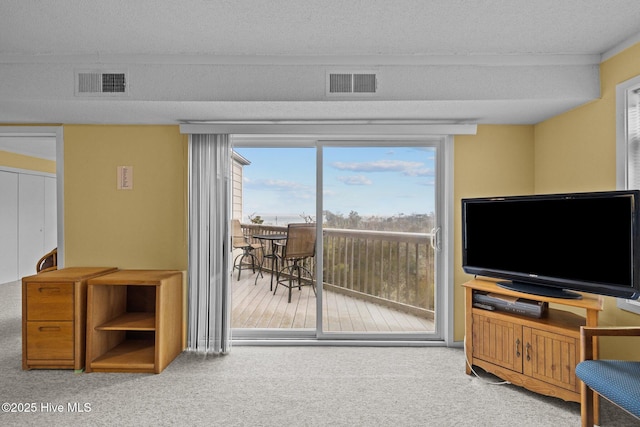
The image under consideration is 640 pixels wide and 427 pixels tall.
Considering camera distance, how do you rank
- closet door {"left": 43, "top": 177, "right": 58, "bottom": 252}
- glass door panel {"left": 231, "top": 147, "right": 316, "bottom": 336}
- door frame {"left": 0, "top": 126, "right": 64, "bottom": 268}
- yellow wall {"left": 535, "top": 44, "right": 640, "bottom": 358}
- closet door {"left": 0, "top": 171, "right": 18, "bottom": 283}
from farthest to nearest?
closet door {"left": 43, "top": 177, "right": 58, "bottom": 252}
closet door {"left": 0, "top": 171, "right": 18, "bottom": 283}
glass door panel {"left": 231, "top": 147, "right": 316, "bottom": 336}
door frame {"left": 0, "top": 126, "right": 64, "bottom": 268}
yellow wall {"left": 535, "top": 44, "right": 640, "bottom": 358}

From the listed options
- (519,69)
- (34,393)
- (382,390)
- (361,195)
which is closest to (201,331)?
(34,393)

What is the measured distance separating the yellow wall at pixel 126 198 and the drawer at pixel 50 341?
2.32ft

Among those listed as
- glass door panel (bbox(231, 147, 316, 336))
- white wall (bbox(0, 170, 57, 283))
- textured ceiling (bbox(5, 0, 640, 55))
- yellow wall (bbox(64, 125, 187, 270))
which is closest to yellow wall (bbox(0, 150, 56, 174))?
white wall (bbox(0, 170, 57, 283))

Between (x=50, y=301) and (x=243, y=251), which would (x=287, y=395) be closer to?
(x=243, y=251)

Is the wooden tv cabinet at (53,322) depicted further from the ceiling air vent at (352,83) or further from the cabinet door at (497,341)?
the cabinet door at (497,341)

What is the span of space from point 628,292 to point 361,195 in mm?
2018

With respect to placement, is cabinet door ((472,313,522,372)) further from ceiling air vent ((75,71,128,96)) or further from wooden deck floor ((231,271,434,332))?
ceiling air vent ((75,71,128,96))

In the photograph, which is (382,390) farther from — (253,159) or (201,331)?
(253,159)

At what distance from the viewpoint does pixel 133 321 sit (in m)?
2.83

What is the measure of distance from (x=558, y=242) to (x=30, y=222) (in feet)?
25.3

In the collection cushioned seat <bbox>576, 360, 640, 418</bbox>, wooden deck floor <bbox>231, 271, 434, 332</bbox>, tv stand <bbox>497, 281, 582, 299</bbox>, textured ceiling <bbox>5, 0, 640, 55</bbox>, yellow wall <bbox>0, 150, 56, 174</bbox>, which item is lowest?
wooden deck floor <bbox>231, 271, 434, 332</bbox>

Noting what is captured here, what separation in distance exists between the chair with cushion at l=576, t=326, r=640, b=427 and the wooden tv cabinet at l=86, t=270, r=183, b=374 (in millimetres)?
2826

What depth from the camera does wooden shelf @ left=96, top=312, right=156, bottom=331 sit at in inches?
106

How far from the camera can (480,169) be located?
10.4 feet
